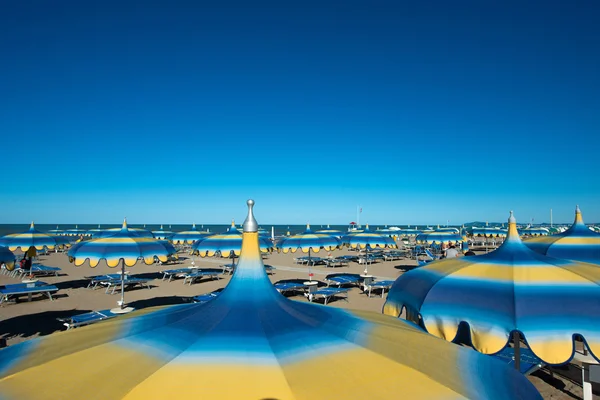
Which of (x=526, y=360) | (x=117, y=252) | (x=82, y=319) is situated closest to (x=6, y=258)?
(x=117, y=252)

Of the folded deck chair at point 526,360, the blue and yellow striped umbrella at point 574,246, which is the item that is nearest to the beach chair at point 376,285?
the blue and yellow striped umbrella at point 574,246

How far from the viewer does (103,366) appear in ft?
5.71

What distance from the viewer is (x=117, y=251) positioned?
29.3 feet

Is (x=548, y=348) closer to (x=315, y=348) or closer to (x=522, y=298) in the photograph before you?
(x=522, y=298)

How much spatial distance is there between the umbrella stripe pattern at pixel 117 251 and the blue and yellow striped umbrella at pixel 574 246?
887 cm

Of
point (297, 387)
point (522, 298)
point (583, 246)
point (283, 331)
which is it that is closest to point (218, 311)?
point (283, 331)

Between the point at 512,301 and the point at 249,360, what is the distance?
2.47m

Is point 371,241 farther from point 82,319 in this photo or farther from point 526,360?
point 82,319

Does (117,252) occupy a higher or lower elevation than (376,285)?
higher

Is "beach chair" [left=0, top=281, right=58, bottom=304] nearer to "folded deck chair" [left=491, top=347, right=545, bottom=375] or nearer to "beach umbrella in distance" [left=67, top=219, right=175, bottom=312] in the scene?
"beach umbrella in distance" [left=67, top=219, right=175, bottom=312]

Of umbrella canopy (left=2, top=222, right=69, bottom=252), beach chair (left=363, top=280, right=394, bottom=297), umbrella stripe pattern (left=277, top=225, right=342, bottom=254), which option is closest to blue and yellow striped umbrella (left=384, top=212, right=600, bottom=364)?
beach chair (left=363, top=280, right=394, bottom=297)

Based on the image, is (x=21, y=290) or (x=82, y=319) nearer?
(x=82, y=319)

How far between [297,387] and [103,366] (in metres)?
0.95

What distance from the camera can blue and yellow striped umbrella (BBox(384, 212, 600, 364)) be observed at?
9.41 ft
